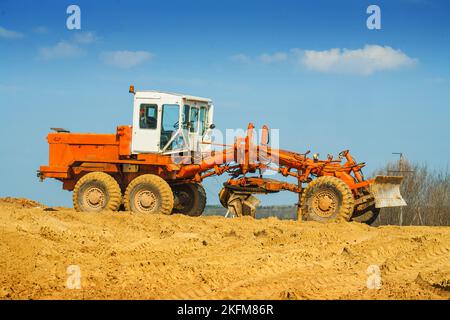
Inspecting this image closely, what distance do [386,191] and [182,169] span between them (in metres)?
5.04

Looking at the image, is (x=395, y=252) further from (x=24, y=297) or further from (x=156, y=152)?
(x=156, y=152)

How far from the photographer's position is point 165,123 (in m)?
20.4

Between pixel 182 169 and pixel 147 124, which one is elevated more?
pixel 147 124

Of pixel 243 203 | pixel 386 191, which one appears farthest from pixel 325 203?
pixel 243 203

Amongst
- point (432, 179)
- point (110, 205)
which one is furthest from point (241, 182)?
point (432, 179)

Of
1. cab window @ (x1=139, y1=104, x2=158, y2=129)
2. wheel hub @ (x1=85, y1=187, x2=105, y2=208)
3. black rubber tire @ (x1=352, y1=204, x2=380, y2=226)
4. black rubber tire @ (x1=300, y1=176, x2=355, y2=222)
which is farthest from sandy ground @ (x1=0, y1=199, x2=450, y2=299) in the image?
cab window @ (x1=139, y1=104, x2=158, y2=129)

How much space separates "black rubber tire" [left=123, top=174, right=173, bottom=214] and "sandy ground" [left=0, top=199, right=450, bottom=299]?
152cm

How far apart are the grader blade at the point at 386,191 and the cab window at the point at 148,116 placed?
18.5 feet

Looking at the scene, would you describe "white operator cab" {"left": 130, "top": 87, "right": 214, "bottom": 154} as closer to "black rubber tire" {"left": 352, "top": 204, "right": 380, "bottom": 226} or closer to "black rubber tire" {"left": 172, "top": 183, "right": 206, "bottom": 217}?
"black rubber tire" {"left": 172, "top": 183, "right": 206, "bottom": 217}

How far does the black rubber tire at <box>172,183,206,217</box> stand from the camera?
2155cm

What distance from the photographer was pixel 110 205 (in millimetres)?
20469

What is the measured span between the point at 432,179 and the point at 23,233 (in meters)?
15.9

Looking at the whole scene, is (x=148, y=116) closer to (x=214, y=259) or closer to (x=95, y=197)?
(x=95, y=197)

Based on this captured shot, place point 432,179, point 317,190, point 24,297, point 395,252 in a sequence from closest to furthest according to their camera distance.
→ point 24,297, point 395,252, point 317,190, point 432,179
